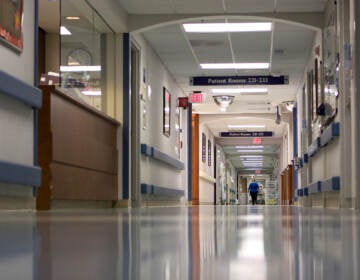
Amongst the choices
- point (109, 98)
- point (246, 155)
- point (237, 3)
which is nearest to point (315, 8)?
point (237, 3)

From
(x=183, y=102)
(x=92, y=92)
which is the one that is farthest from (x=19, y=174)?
(x=183, y=102)

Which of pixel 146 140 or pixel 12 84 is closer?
pixel 12 84

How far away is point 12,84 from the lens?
18.3ft

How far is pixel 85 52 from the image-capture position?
31.5 ft

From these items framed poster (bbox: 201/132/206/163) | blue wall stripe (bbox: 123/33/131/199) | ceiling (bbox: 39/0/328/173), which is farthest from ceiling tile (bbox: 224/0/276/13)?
framed poster (bbox: 201/132/206/163)

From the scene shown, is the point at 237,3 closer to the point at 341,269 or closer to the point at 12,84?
the point at 12,84

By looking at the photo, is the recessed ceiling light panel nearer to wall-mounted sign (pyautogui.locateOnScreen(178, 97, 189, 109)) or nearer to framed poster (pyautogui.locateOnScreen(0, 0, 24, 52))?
wall-mounted sign (pyautogui.locateOnScreen(178, 97, 189, 109))

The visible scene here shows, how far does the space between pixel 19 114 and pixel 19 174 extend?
66cm

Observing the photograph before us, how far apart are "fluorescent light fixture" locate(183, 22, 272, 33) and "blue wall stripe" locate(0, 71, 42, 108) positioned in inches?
210

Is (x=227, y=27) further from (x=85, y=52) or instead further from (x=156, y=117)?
(x=156, y=117)

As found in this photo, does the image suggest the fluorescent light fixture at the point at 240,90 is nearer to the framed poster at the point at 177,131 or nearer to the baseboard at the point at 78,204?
the framed poster at the point at 177,131

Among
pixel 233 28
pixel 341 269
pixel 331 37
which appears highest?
pixel 233 28

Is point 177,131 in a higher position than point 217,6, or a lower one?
lower

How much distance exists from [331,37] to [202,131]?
588 inches
